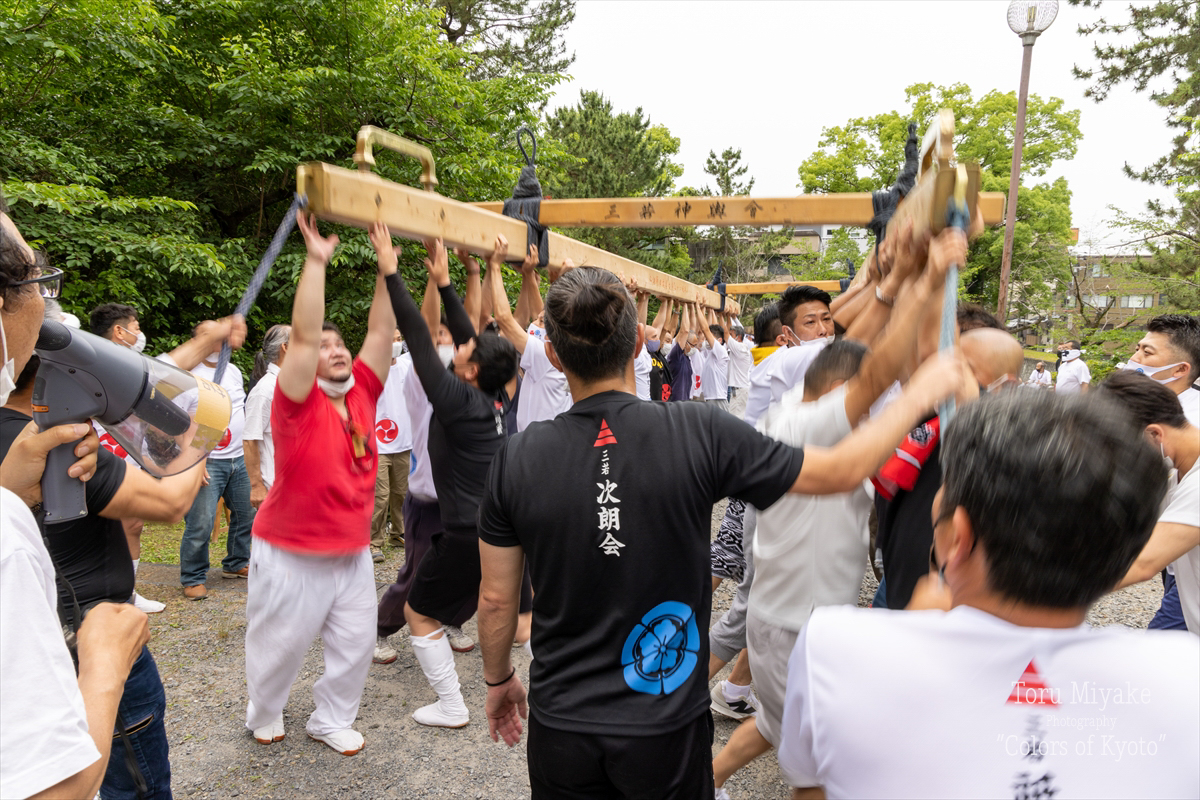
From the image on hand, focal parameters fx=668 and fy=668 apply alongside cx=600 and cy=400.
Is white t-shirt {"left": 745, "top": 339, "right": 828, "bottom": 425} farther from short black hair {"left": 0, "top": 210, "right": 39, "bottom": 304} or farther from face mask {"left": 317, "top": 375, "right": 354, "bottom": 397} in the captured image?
short black hair {"left": 0, "top": 210, "right": 39, "bottom": 304}

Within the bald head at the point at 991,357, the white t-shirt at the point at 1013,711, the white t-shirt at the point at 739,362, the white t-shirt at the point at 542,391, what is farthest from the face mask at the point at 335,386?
the white t-shirt at the point at 739,362

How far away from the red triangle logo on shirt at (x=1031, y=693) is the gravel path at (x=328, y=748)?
2.56 metres

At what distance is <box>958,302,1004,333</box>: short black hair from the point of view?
2.97 m

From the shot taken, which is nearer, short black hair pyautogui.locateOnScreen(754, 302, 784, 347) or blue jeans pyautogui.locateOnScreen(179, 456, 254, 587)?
blue jeans pyautogui.locateOnScreen(179, 456, 254, 587)

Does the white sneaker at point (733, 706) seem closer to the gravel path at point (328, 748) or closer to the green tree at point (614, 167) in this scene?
the gravel path at point (328, 748)

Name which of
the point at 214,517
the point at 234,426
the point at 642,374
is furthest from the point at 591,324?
the point at 214,517

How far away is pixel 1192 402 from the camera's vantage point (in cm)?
380

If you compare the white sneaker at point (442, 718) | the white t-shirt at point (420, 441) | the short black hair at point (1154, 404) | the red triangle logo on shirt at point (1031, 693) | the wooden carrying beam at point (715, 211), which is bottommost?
the white sneaker at point (442, 718)

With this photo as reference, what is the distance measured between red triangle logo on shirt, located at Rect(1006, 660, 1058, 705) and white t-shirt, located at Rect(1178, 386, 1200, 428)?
3.01 m

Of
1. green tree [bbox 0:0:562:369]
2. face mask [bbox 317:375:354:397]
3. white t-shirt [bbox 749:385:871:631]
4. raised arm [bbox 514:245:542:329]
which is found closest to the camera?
white t-shirt [bbox 749:385:871:631]

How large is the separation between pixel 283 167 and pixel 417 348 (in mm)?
7695

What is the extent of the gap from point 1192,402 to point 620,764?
4.02 metres

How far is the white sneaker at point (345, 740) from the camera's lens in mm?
3293

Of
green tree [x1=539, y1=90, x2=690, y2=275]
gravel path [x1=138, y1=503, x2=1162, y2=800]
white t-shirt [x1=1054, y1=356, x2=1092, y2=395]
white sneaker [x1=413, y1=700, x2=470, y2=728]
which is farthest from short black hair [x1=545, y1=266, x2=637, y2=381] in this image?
green tree [x1=539, y1=90, x2=690, y2=275]
